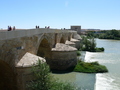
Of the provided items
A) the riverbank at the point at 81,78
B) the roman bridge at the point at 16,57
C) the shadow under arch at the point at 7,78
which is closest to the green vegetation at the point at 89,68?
the riverbank at the point at 81,78

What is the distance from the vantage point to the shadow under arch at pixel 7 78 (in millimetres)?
7828

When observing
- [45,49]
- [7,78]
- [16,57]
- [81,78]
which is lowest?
[81,78]

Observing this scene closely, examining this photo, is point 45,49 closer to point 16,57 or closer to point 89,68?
point 89,68

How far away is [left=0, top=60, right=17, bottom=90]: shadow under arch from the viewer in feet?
25.7

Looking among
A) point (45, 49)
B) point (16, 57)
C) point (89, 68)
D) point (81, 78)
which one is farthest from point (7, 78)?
point (89, 68)

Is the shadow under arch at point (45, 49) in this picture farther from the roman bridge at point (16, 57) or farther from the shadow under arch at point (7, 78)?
the shadow under arch at point (7, 78)

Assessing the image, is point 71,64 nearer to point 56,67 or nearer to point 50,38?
point 56,67

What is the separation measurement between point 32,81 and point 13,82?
1.14 metres

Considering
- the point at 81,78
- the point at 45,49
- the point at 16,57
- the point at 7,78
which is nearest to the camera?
the point at 16,57

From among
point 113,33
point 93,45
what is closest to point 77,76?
point 93,45

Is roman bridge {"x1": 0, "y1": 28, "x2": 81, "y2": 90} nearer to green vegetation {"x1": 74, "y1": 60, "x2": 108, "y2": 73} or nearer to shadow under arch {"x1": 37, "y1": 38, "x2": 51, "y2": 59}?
shadow under arch {"x1": 37, "y1": 38, "x2": 51, "y2": 59}

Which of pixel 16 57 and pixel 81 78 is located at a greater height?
pixel 16 57

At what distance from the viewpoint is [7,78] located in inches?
320

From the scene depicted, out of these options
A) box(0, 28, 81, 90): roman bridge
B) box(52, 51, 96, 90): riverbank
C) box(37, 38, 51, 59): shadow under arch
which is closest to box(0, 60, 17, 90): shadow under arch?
box(0, 28, 81, 90): roman bridge
